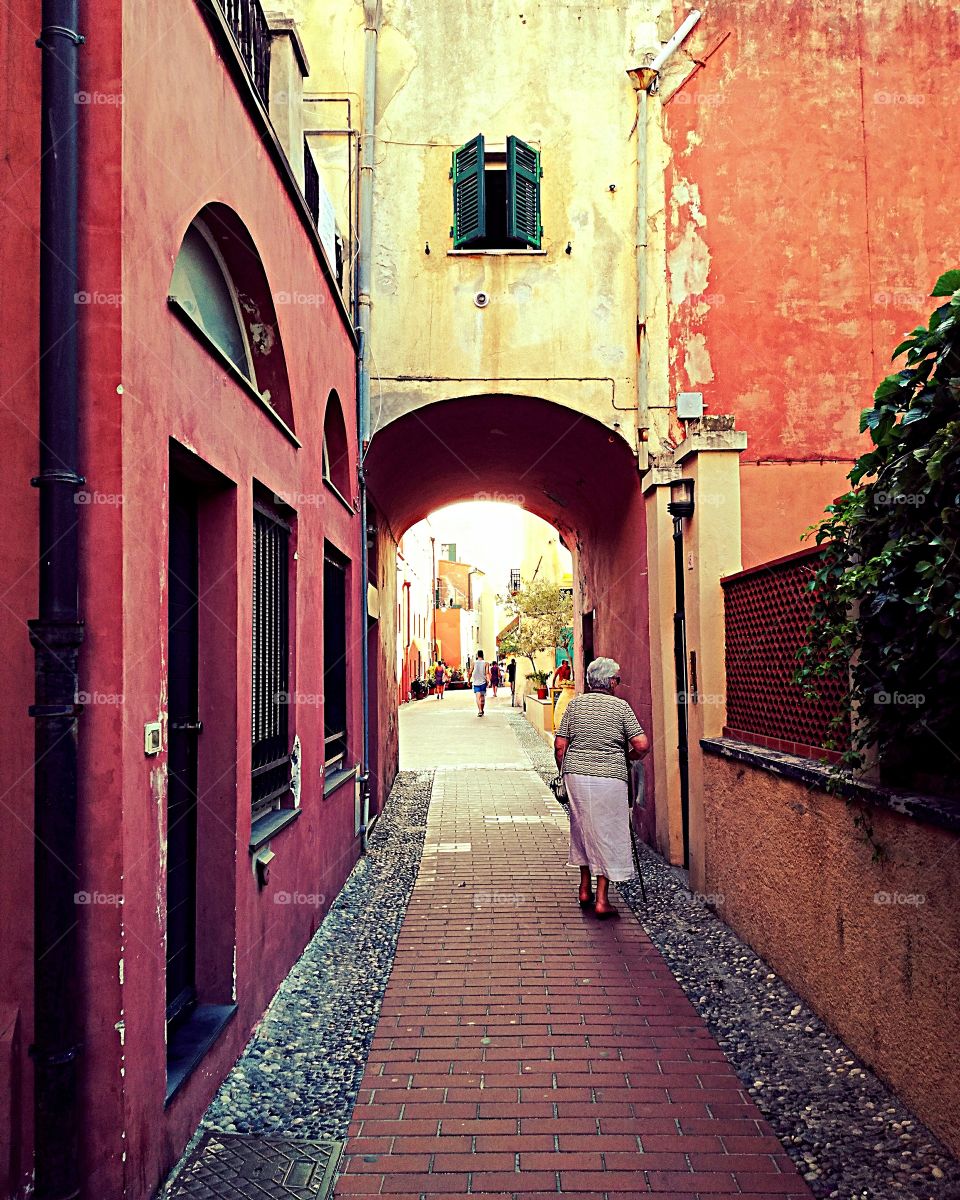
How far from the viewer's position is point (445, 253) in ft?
31.4

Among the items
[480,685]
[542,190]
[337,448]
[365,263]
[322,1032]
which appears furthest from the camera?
[480,685]

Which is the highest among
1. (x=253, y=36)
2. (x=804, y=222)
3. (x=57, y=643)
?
(x=804, y=222)

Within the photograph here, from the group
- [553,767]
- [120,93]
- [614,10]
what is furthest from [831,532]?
[553,767]

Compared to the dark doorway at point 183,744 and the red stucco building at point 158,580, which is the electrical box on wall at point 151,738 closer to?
the red stucco building at point 158,580

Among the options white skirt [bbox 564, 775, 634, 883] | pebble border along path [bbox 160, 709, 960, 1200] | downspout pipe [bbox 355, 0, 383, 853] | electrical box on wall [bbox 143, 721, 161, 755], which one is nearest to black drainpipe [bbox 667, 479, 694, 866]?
pebble border along path [bbox 160, 709, 960, 1200]

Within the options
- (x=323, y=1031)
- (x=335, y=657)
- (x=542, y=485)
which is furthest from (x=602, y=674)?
(x=542, y=485)

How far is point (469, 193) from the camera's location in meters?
9.35

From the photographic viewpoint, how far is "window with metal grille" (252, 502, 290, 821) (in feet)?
17.6

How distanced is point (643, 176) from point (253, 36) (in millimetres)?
4704

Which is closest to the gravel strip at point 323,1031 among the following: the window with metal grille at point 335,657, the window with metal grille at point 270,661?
the window with metal grille at point 270,661

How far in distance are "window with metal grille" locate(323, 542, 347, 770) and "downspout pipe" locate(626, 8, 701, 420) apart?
3.28 meters

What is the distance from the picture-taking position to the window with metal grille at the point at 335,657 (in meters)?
8.24

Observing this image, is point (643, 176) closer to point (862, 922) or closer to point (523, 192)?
point (523, 192)

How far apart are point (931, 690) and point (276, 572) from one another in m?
3.64
